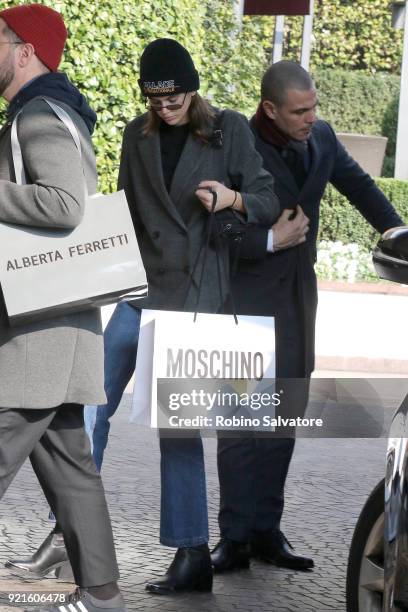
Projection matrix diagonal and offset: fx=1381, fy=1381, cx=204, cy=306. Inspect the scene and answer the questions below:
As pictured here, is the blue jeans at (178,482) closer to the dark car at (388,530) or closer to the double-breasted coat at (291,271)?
the double-breasted coat at (291,271)

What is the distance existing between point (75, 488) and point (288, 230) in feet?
4.65

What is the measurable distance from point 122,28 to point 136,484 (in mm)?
7631

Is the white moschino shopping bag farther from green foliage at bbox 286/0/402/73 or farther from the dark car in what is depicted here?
green foliage at bbox 286/0/402/73

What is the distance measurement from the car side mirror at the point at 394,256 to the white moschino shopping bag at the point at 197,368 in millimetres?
939

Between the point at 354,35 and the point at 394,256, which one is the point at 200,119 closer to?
the point at 394,256

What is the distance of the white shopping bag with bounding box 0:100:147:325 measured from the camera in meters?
3.69

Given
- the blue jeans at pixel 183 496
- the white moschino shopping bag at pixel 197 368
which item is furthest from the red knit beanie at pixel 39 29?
the blue jeans at pixel 183 496

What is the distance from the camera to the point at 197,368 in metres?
4.29

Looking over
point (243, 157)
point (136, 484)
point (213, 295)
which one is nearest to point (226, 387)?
point (213, 295)

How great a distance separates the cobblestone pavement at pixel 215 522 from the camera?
181 inches

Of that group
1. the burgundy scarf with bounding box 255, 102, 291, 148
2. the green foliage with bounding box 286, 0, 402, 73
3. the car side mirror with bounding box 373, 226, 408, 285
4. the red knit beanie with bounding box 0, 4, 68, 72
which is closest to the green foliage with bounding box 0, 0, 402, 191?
the burgundy scarf with bounding box 255, 102, 291, 148

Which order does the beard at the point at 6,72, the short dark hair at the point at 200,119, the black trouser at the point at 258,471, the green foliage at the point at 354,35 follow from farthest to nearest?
the green foliage at the point at 354,35 → the black trouser at the point at 258,471 → the short dark hair at the point at 200,119 → the beard at the point at 6,72

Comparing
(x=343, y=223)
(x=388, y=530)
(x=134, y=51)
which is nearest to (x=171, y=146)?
(x=388, y=530)

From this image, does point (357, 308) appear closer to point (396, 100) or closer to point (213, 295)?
point (213, 295)
